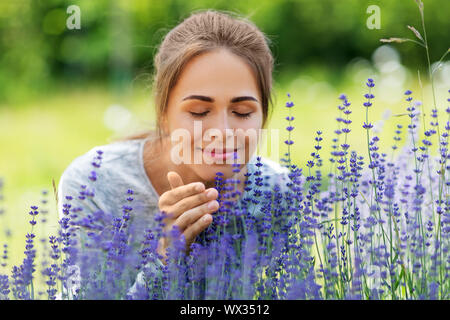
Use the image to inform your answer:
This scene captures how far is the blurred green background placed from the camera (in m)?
7.24

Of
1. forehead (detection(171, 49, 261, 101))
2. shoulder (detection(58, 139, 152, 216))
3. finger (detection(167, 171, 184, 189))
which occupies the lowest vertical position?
finger (detection(167, 171, 184, 189))

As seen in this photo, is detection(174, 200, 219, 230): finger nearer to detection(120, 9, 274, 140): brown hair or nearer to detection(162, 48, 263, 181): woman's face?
detection(162, 48, 263, 181): woman's face

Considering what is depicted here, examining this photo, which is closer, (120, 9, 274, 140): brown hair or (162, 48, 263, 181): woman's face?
(162, 48, 263, 181): woman's face

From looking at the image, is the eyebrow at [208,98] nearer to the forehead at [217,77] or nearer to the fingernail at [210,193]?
the forehead at [217,77]

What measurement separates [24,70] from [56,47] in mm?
806

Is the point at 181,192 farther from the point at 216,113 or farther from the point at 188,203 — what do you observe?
the point at 216,113

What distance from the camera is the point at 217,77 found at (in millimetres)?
1950

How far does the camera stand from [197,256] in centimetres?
161

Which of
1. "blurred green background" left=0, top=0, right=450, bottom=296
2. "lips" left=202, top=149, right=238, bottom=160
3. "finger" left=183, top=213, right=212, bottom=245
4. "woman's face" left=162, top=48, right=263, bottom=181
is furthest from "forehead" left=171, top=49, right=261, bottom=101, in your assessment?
"blurred green background" left=0, top=0, right=450, bottom=296

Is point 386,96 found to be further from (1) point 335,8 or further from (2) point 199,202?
(2) point 199,202

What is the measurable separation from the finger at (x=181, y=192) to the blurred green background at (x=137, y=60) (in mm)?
4865

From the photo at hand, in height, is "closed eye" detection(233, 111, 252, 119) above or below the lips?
above

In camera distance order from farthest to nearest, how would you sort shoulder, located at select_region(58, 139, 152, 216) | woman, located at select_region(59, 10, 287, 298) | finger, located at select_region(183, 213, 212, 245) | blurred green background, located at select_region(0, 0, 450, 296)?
blurred green background, located at select_region(0, 0, 450, 296) < shoulder, located at select_region(58, 139, 152, 216) < woman, located at select_region(59, 10, 287, 298) < finger, located at select_region(183, 213, 212, 245)
